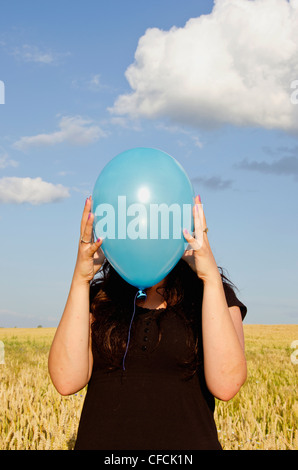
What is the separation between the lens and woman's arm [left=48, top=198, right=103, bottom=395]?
2.32 meters

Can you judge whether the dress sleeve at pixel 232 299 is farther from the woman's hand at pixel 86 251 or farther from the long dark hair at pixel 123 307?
the woman's hand at pixel 86 251

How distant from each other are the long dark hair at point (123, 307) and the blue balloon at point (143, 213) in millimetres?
185

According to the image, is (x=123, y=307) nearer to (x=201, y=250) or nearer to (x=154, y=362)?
(x=154, y=362)

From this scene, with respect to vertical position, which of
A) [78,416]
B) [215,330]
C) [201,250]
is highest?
[201,250]

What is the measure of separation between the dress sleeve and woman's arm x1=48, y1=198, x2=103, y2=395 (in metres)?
0.65

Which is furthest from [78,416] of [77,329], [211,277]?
[211,277]

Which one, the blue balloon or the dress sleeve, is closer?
the blue balloon

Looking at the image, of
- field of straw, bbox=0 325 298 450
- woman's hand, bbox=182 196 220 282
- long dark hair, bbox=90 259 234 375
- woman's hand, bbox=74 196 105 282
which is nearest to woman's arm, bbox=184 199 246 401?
woman's hand, bbox=182 196 220 282

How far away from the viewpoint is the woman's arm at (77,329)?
2318mm

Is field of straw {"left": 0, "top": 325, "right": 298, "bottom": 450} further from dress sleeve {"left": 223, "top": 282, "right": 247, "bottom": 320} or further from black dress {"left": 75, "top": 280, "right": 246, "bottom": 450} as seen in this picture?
dress sleeve {"left": 223, "top": 282, "right": 247, "bottom": 320}

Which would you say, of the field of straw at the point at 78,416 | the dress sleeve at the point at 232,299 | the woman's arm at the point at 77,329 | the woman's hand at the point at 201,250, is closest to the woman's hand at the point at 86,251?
the woman's arm at the point at 77,329

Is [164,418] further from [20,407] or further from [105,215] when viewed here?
[20,407]

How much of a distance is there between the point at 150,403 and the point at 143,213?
0.83m

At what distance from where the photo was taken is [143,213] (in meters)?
2.30
